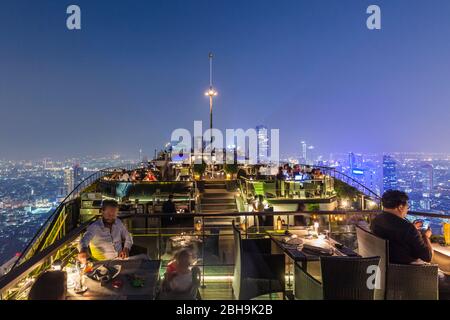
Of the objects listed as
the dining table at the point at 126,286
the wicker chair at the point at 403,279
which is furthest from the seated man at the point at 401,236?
the dining table at the point at 126,286

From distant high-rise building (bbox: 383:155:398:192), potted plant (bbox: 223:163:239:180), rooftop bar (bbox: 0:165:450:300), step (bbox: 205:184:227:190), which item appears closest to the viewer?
rooftop bar (bbox: 0:165:450:300)

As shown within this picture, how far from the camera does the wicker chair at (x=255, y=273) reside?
3.81m

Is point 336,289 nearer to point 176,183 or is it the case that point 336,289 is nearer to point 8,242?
point 176,183

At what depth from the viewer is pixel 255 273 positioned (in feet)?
13.1

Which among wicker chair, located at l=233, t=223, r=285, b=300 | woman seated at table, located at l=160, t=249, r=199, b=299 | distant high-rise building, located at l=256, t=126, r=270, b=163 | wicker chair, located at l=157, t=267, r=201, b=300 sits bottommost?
wicker chair, located at l=233, t=223, r=285, b=300

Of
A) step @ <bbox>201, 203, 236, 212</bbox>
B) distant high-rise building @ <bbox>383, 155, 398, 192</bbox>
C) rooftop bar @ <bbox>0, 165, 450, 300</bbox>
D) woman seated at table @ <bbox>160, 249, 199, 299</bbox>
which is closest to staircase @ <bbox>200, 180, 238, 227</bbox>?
step @ <bbox>201, 203, 236, 212</bbox>

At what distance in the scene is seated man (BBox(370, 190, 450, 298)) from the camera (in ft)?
11.3

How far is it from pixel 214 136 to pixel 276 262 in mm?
26238

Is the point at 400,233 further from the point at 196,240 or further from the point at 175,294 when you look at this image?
the point at 196,240

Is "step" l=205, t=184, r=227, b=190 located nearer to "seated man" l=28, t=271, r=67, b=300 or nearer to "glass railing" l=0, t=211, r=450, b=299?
"glass railing" l=0, t=211, r=450, b=299

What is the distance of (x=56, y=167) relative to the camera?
34906 mm

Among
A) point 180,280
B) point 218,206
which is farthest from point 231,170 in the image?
point 180,280

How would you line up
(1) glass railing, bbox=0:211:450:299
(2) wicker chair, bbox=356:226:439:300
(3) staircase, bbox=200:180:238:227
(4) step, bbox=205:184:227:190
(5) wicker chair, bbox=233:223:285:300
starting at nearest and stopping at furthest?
1. (1) glass railing, bbox=0:211:450:299
2. (2) wicker chair, bbox=356:226:439:300
3. (5) wicker chair, bbox=233:223:285:300
4. (3) staircase, bbox=200:180:238:227
5. (4) step, bbox=205:184:227:190

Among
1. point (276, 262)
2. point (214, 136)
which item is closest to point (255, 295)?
point (276, 262)
